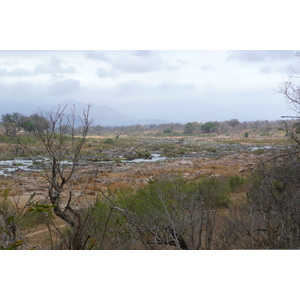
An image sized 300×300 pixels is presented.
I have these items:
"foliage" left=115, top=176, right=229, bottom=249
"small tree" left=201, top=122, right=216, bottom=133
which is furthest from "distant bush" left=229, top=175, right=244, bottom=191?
"small tree" left=201, top=122, right=216, bottom=133

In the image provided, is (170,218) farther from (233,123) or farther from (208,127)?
(233,123)

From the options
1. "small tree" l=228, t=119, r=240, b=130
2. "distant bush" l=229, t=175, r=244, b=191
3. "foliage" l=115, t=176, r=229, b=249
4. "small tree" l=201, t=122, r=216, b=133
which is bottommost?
"distant bush" l=229, t=175, r=244, b=191

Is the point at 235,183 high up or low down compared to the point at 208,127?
down

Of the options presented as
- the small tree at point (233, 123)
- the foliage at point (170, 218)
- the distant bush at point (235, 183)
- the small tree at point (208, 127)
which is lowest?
the distant bush at point (235, 183)

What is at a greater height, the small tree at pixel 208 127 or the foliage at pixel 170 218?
the small tree at pixel 208 127

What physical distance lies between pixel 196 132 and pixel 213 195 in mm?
49883

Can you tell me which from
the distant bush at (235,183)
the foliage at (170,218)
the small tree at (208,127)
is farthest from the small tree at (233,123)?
the foliage at (170,218)

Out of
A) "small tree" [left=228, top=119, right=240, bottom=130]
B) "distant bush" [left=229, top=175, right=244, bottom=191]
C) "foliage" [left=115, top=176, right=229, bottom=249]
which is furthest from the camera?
"small tree" [left=228, top=119, right=240, bottom=130]

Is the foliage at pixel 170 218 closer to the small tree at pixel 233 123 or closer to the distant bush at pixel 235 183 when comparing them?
the distant bush at pixel 235 183

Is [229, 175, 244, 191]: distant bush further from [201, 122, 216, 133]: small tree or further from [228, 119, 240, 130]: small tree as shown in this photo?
[228, 119, 240, 130]: small tree

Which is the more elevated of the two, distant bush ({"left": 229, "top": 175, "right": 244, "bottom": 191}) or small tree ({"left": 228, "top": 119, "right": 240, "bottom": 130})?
small tree ({"left": 228, "top": 119, "right": 240, "bottom": 130})

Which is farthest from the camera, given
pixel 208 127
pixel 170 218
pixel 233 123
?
pixel 233 123

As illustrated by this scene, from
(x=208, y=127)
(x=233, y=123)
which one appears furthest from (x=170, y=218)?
(x=233, y=123)

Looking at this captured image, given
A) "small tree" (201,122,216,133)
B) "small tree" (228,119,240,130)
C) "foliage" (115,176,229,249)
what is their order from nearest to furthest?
"foliage" (115,176,229,249) → "small tree" (201,122,216,133) → "small tree" (228,119,240,130)
